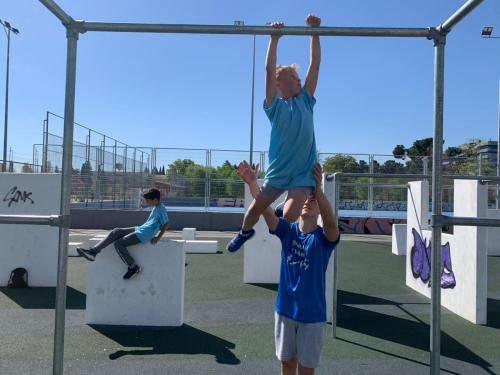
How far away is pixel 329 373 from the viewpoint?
158 inches

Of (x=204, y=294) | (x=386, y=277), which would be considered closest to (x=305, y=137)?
(x=204, y=294)

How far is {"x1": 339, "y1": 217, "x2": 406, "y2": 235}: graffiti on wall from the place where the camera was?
57.7 feet

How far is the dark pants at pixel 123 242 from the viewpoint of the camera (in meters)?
5.32

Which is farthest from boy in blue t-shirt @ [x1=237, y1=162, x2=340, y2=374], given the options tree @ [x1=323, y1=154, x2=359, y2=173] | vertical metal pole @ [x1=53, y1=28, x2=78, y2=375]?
tree @ [x1=323, y1=154, x2=359, y2=173]

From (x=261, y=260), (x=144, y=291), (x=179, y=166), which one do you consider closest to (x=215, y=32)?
(x=144, y=291)

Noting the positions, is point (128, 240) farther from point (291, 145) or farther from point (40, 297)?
point (291, 145)

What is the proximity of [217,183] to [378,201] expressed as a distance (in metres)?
6.45

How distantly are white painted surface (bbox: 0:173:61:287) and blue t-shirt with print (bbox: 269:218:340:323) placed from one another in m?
5.61

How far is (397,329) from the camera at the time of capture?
5.43 meters

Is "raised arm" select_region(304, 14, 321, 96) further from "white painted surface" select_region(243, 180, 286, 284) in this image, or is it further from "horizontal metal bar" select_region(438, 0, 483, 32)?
"white painted surface" select_region(243, 180, 286, 284)

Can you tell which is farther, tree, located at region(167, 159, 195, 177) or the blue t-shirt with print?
tree, located at region(167, 159, 195, 177)

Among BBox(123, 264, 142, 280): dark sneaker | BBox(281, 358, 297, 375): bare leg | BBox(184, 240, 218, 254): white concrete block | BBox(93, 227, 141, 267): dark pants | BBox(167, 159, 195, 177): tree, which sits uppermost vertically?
BBox(167, 159, 195, 177): tree

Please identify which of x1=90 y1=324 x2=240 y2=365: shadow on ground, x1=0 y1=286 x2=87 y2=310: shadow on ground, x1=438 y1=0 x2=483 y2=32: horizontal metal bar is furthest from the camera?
x1=0 y1=286 x2=87 y2=310: shadow on ground

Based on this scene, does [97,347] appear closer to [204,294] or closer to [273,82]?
[204,294]
